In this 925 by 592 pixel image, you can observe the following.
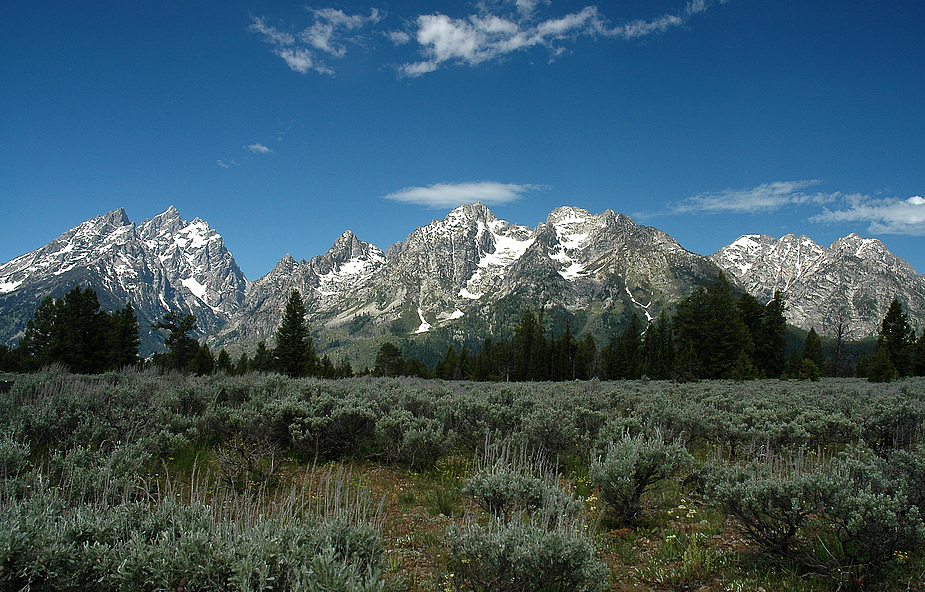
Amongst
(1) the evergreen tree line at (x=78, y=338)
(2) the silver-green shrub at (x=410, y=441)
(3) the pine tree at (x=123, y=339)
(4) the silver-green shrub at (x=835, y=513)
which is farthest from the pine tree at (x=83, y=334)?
(4) the silver-green shrub at (x=835, y=513)

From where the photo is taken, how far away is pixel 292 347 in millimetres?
54438

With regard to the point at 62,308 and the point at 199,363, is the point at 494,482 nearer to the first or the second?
the point at 62,308

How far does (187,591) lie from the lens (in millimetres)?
3170

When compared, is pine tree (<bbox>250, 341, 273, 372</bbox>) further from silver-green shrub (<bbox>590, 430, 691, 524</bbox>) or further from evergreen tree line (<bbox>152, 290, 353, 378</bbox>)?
silver-green shrub (<bbox>590, 430, 691, 524</bbox>)

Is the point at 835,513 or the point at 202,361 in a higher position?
the point at 835,513

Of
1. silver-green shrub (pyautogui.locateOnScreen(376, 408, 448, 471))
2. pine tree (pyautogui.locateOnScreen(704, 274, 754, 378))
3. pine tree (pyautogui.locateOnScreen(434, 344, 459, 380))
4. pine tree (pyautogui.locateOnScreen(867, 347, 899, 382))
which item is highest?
pine tree (pyautogui.locateOnScreen(704, 274, 754, 378))

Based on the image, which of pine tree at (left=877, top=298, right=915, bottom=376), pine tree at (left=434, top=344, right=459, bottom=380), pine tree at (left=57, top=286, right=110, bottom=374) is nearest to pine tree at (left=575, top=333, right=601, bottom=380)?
pine tree at (left=434, top=344, right=459, bottom=380)

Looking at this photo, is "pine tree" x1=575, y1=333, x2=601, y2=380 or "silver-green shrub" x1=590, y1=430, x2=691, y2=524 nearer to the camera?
"silver-green shrub" x1=590, y1=430, x2=691, y2=524

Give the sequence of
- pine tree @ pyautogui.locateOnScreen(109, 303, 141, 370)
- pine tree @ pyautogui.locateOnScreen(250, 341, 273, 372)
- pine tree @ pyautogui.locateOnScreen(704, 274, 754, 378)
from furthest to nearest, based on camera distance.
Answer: pine tree @ pyautogui.locateOnScreen(250, 341, 273, 372)
pine tree @ pyautogui.locateOnScreen(109, 303, 141, 370)
pine tree @ pyautogui.locateOnScreen(704, 274, 754, 378)

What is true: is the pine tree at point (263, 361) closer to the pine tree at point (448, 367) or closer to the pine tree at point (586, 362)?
the pine tree at point (448, 367)

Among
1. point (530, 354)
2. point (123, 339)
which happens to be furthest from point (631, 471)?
point (530, 354)

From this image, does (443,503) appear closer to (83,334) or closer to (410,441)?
A: (410,441)

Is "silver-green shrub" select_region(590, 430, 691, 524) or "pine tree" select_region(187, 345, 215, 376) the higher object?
"silver-green shrub" select_region(590, 430, 691, 524)

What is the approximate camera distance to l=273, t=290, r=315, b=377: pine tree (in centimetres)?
5353
